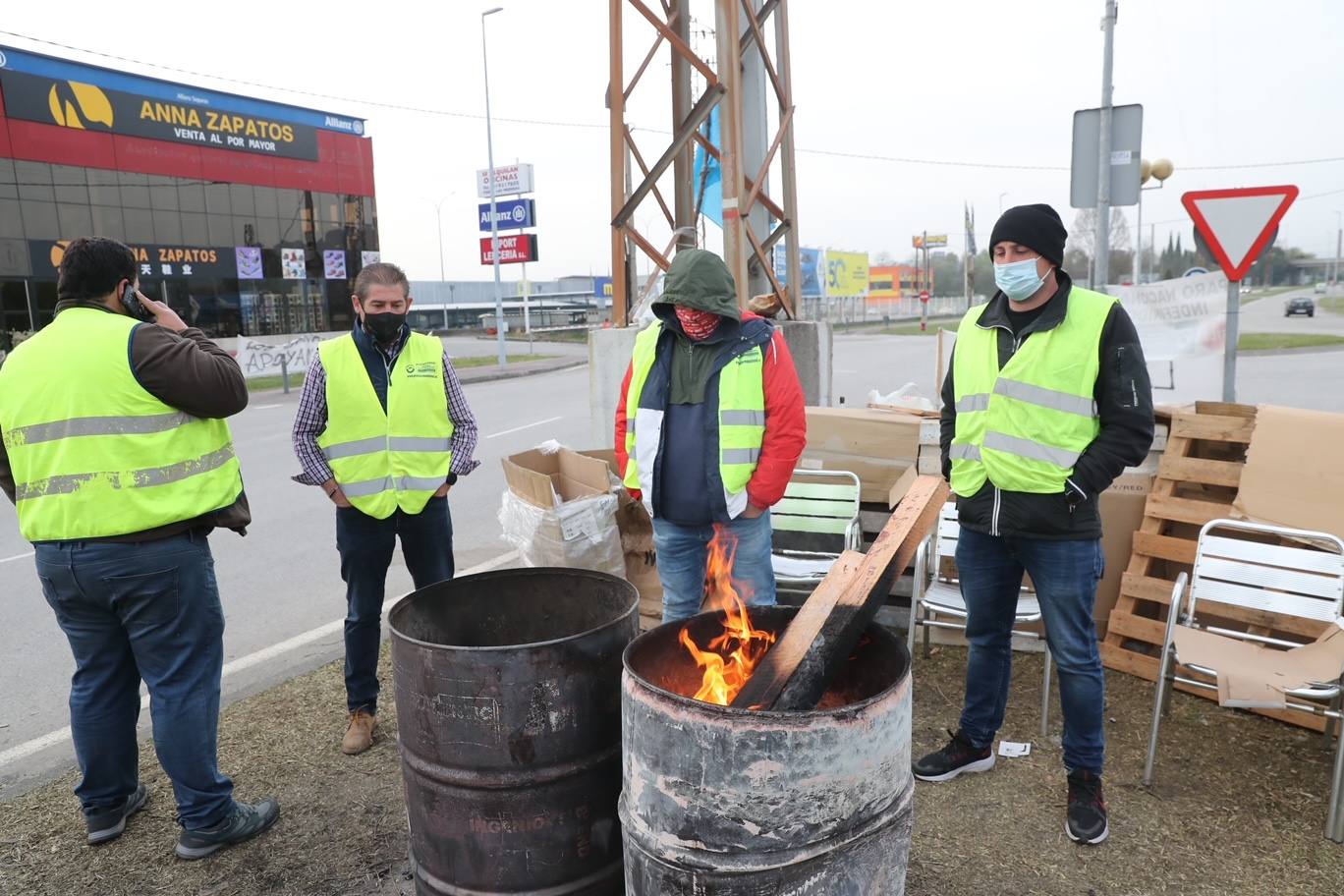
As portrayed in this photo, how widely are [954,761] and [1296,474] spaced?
205 cm

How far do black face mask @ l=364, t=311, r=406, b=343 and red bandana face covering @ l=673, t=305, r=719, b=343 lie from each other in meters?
1.15

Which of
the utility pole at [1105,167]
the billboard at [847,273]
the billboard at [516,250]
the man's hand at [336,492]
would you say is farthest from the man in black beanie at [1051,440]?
the billboard at [847,273]

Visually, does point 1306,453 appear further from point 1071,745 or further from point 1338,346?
point 1338,346

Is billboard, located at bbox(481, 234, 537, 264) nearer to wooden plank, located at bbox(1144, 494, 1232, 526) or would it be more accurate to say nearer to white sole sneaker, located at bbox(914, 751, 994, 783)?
wooden plank, located at bbox(1144, 494, 1232, 526)

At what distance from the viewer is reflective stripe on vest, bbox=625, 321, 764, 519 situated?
3.18 m

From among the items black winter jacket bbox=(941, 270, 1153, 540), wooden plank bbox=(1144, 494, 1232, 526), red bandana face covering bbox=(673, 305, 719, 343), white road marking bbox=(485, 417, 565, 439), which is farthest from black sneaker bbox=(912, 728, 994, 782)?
white road marking bbox=(485, 417, 565, 439)

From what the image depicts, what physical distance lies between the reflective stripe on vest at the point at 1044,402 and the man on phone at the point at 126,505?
239cm

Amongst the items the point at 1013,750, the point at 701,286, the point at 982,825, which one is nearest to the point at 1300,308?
the point at 1013,750

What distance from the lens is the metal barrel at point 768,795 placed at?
183 centimetres

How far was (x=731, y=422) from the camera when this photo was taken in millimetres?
3188

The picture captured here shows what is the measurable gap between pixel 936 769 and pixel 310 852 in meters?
2.23

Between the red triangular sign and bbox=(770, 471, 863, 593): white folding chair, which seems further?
the red triangular sign

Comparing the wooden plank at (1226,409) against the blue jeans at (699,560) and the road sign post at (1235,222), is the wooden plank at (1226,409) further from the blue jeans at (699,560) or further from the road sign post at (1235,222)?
the blue jeans at (699,560)

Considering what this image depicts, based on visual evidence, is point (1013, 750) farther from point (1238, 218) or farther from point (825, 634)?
point (1238, 218)
